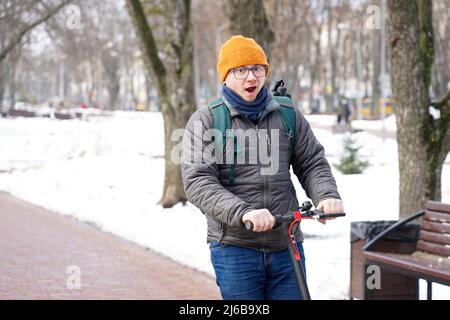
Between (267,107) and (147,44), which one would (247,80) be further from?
(147,44)

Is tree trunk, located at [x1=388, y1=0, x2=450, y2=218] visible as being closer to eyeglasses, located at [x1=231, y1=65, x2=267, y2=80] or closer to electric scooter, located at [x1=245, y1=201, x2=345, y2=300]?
eyeglasses, located at [x1=231, y1=65, x2=267, y2=80]

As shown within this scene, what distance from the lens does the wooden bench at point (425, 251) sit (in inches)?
253

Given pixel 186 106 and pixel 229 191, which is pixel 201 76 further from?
pixel 229 191

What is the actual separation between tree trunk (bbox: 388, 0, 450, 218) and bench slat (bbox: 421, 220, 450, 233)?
1846mm

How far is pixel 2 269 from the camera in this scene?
9.42 m

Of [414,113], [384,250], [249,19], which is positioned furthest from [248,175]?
[249,19]

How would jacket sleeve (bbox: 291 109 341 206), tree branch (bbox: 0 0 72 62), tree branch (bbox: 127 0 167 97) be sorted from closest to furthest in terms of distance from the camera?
jacket sleeve (bbox: 291 109 341 206) < tree branch (bbox: 127 0 167 97) < tree branch (bbox: 0 0 72 62)

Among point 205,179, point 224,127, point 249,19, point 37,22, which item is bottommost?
point 205,179

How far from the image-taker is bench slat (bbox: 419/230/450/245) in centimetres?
673

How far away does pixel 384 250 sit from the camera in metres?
7.22

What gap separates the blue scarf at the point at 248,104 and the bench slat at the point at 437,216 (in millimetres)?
3105

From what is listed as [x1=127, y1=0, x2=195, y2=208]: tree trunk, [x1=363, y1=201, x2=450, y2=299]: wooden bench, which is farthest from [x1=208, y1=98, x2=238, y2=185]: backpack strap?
[x1=127, y1=0, x2=195, y2=208]: tree trunk

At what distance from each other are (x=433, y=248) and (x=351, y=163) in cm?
1190

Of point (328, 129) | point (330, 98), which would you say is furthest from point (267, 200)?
point (330, 98)
